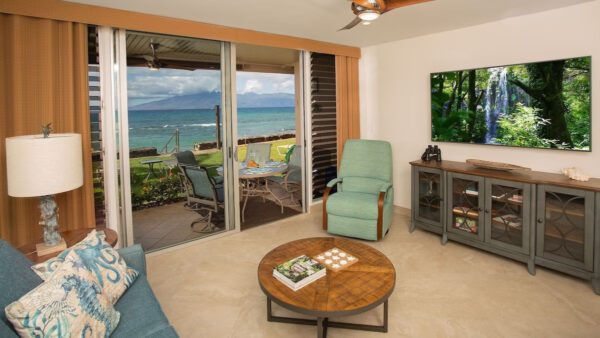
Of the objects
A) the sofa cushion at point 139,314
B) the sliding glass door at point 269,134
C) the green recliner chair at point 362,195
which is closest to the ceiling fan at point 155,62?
the sliding glass door at point 269,134

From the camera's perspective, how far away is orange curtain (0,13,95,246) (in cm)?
257

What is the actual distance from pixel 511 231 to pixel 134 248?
3083mm

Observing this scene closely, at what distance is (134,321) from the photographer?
62.9 inches

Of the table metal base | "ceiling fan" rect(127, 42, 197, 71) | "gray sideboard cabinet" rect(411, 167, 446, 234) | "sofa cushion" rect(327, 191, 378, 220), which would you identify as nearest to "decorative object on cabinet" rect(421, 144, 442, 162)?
"gray sideboard cabinet" rect(411, 167, 446, 234)

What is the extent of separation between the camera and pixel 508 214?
3072mm

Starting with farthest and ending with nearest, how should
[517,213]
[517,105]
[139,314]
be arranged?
[517,105] < [517,213] < [139,314]

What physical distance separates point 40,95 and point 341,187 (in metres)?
3.10

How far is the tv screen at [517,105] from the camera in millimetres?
2965

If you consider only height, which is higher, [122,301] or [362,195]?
[362,195]

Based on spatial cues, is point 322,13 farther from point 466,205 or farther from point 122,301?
point 122,301

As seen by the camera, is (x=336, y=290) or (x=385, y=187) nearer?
(x=336, y=290)

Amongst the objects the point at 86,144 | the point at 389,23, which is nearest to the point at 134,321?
the point at 86,144

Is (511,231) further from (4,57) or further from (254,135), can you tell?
(254,135)

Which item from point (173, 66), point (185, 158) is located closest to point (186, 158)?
point (185, 158)
